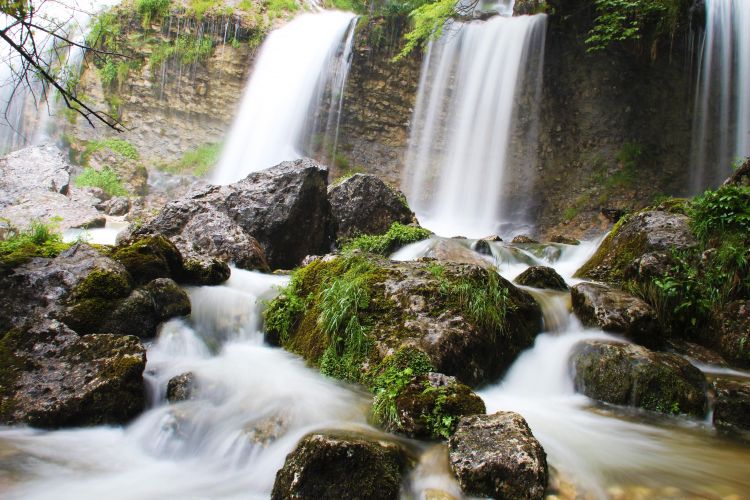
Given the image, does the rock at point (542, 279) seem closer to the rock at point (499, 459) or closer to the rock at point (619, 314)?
the rock at point (619, 314)

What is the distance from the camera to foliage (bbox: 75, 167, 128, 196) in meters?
17.8

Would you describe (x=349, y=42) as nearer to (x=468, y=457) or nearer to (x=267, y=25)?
(x=267, y=25)

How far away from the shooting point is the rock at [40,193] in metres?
11.9

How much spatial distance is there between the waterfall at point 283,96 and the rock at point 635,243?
12820mm

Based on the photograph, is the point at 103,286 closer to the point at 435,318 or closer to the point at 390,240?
the point at 435,318

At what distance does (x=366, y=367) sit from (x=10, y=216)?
11381 millimetres

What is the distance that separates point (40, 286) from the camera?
15.2ft

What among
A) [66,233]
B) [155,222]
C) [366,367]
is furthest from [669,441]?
[66,233]

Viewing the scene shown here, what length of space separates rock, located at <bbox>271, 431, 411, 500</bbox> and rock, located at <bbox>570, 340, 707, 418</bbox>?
99.6 inches

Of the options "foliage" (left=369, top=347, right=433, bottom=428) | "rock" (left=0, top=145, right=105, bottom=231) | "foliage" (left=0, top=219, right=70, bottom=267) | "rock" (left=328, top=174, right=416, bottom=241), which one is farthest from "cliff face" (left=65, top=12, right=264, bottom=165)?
"foliage" (left=369, top=347, right=433, bottom=428)

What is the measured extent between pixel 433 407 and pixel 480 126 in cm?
1409

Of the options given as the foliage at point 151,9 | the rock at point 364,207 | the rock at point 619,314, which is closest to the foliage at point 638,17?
the rock at point 364,207

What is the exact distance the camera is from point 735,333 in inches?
197

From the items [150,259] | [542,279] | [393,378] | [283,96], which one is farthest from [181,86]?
[393,378]
